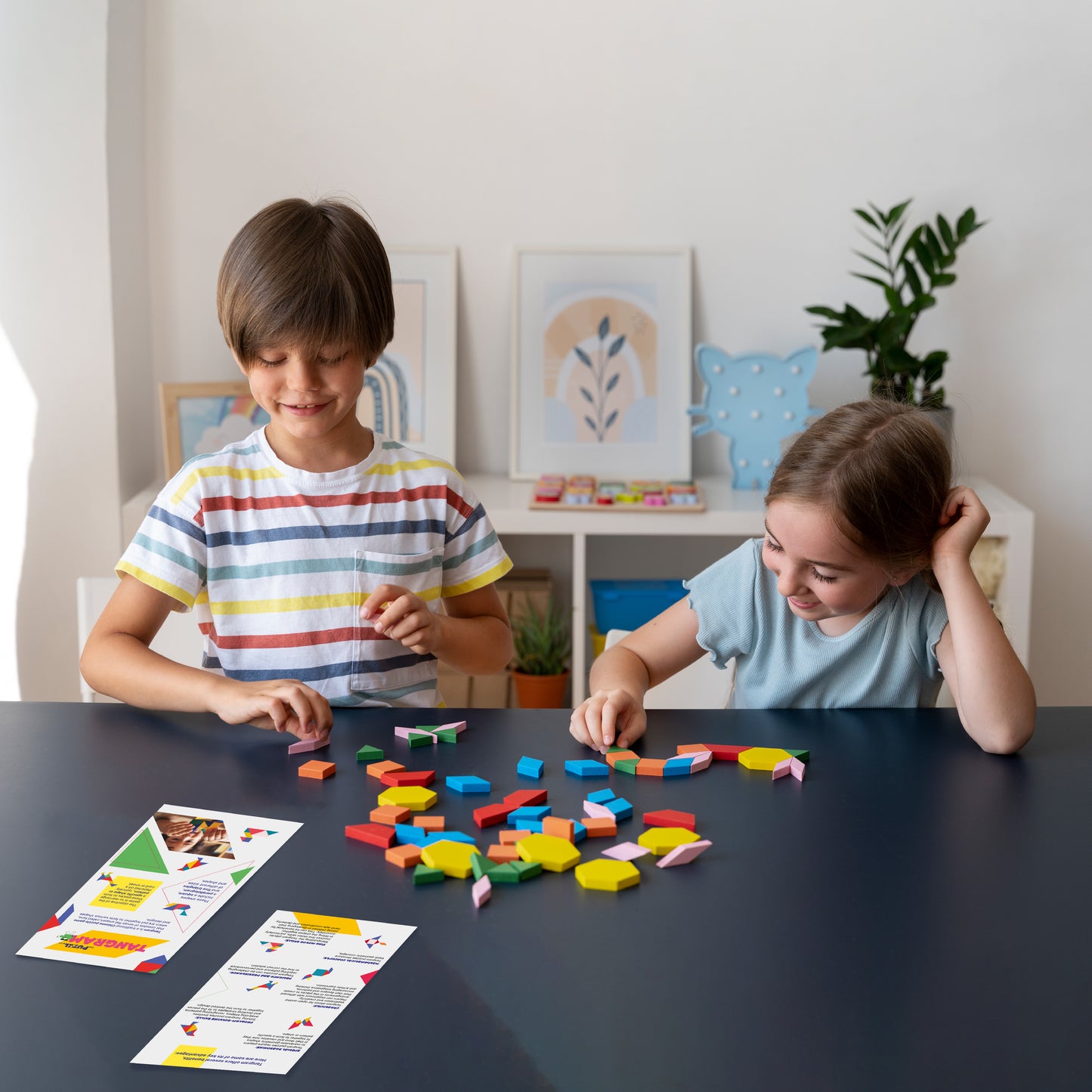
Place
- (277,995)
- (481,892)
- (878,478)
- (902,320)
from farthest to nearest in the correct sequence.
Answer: (902,320)
(878,478)
(481,892)
(277,995)

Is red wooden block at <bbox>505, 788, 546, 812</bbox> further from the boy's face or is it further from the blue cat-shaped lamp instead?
the blue cat-shaped lamp

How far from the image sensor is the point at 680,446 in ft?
9.70

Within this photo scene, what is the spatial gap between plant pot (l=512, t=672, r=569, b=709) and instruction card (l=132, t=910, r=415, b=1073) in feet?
6.50

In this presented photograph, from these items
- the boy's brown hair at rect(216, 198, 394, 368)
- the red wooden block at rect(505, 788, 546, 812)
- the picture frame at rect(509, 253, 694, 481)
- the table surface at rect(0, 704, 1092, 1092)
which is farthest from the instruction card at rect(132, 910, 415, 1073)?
the picture frame at rect(509, 253, 694, 481)

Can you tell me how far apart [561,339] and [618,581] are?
649mm

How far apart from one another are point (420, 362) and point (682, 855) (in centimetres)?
222

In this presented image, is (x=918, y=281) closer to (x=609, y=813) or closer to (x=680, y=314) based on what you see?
(x=680, y=314)

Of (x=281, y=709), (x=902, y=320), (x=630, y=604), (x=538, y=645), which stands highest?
(x=902, y=320)

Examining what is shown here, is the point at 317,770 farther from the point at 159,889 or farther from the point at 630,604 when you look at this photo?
the point at 630,604

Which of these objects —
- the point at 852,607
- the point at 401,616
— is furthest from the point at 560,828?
the point at 852,607

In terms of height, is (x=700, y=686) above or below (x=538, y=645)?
above

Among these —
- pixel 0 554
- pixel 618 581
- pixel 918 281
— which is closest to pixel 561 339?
pixel 618 581

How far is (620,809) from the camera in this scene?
992 mm

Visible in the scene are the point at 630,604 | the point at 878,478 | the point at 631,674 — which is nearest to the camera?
the point at 878,478
